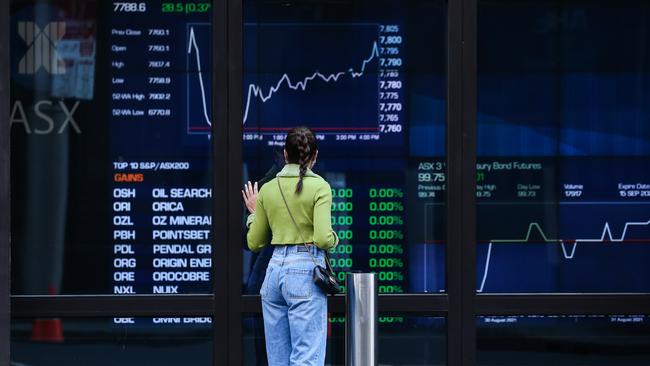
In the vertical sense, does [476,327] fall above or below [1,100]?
below

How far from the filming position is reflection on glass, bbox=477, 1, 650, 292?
24.3 ft

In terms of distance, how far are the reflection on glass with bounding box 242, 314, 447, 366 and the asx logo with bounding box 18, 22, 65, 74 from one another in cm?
200

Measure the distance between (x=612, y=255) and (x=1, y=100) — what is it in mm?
3875

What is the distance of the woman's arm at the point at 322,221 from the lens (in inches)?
249

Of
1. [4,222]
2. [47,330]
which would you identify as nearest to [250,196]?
[4,222]

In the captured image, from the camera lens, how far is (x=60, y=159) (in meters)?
7.28

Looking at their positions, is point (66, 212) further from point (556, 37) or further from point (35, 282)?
point (556, 37)

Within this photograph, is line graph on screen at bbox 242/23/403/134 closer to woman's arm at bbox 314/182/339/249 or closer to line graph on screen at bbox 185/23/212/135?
line graph on screen at bbox 185/23/212/135

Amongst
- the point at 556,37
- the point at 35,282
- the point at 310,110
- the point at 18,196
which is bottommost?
the point at 35,282

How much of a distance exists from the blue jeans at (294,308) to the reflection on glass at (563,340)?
1385mm

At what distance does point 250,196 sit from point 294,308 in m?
0.86

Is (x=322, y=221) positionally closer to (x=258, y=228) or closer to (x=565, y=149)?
(x=258, y=228)

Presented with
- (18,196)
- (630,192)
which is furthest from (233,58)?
(630,192)

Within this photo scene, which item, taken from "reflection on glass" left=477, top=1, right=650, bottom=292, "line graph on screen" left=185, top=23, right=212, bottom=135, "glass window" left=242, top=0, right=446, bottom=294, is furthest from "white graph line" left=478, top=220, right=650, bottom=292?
"line graph on screen" left=185, top=23, right=212, bottom=135
